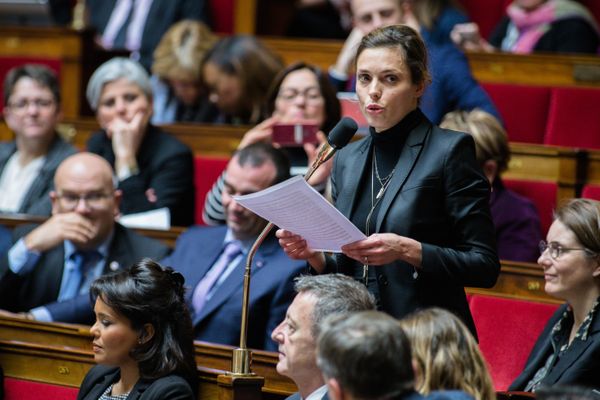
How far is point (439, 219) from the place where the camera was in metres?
1.70

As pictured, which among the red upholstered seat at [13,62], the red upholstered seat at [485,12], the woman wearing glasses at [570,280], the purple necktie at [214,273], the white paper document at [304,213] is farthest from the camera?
the red upholstered seat at [485,12]

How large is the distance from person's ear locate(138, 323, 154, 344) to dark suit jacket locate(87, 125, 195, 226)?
114cm

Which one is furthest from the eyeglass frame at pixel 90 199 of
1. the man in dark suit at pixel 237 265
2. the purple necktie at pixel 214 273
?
the purple necktie at pixel 214 273

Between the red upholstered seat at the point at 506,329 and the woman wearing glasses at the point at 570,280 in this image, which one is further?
the red upholstered seat at the point at 506,329

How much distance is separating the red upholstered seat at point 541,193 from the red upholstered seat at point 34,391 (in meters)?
1.37

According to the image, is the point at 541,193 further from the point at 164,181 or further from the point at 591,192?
the point at 164,181

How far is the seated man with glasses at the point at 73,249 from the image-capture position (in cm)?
264

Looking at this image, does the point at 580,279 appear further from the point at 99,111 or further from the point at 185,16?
the point at 185,16

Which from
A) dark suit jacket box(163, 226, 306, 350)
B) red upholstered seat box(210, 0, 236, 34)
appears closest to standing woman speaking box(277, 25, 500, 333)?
dark suit jacket box(163, 226, 306, 350)

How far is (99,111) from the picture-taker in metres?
3.39

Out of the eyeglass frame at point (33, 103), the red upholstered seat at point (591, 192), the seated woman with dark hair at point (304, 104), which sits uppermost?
the seated woman with dark hair at point (304, 104)

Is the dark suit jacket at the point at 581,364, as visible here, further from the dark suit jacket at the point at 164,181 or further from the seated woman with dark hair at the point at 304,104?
the dark suit jacket at the point at 164,181

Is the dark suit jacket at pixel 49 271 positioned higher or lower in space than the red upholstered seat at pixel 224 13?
lower

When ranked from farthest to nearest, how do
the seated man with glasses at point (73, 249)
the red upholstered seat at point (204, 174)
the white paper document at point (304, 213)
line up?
the red upholstered seat at point (204, 174) → the seated man with glasses at point (73, 249) → the white paper document at point (304, 213)
